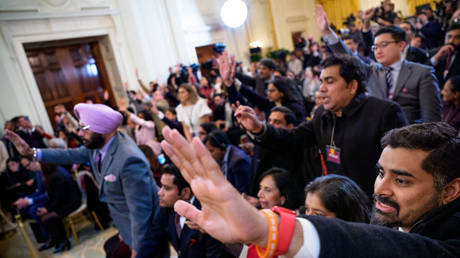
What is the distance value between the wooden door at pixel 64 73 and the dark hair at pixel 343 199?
476cm

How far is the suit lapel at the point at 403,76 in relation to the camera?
1.99 meters

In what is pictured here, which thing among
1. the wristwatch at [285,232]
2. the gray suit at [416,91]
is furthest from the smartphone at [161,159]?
the wristwatch at [285,232]

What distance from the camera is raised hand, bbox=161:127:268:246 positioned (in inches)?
18.1

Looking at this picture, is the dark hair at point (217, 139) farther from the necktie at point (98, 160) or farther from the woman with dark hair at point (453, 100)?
the woman with dark hair at point (453, 100)

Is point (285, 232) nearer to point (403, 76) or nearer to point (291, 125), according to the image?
point (291, 125)

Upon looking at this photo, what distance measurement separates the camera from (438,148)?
76cm

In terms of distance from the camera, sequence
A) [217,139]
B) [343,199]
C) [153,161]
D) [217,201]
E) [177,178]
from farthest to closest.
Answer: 1. [153,161]
2. [217,139]
3. [177,178]
4. [343,199]
5. [217,201]

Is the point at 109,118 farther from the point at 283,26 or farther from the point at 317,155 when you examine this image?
the point at 283,26

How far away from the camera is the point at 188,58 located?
1360 mm

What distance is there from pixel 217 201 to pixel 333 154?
4.12 feet

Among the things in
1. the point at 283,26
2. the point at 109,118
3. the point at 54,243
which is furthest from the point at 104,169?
the point at 54,243

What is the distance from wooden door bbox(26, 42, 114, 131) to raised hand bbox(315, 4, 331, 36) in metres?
4.18

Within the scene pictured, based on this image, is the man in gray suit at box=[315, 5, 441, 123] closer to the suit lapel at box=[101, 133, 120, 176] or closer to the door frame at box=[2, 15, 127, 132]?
the suit lapel at box=[101, 133, 120, 176]

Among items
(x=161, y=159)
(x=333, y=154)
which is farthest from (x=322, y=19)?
(x=161, y=159)
